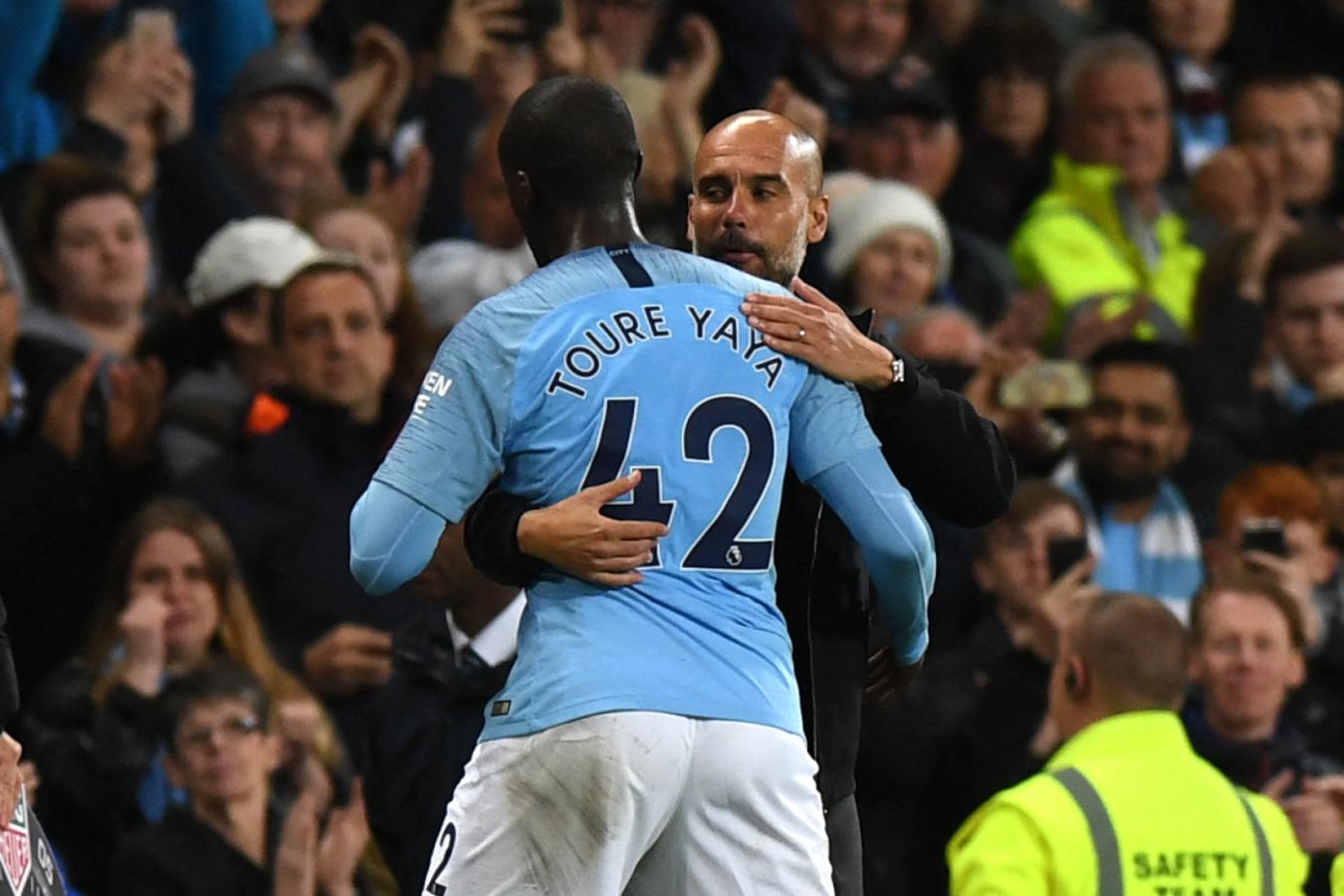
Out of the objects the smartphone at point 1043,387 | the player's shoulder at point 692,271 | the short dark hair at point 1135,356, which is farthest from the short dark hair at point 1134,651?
the short dark hair at point 1135,356

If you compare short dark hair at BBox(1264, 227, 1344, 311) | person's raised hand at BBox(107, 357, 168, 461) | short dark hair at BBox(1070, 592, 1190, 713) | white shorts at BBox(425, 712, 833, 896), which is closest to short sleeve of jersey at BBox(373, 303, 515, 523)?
white shorts at BBox(425, 712, 833, 896)

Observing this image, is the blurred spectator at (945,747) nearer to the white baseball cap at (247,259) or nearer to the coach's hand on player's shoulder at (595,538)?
the white baseball cap at (247,259)

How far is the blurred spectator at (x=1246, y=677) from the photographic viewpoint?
7730 mm

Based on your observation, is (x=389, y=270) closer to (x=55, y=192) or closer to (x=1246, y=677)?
(x=55, y=192)

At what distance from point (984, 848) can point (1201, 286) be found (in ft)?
17.4

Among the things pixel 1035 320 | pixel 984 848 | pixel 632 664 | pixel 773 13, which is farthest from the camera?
pixel 773 13

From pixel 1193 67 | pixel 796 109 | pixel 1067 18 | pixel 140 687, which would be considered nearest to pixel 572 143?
pixel 140 687

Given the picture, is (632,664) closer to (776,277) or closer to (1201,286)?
(776,277)

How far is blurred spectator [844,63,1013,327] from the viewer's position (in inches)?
412

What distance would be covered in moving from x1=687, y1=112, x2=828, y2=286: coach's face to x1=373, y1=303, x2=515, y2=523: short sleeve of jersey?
2.00ft

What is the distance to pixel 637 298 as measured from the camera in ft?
15.2

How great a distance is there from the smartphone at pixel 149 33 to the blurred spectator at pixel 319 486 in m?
1.15

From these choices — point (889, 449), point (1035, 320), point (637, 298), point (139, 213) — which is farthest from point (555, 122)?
point (1035, 320)

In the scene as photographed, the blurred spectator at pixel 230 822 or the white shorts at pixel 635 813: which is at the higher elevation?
the white shorts at pixel 635 813
